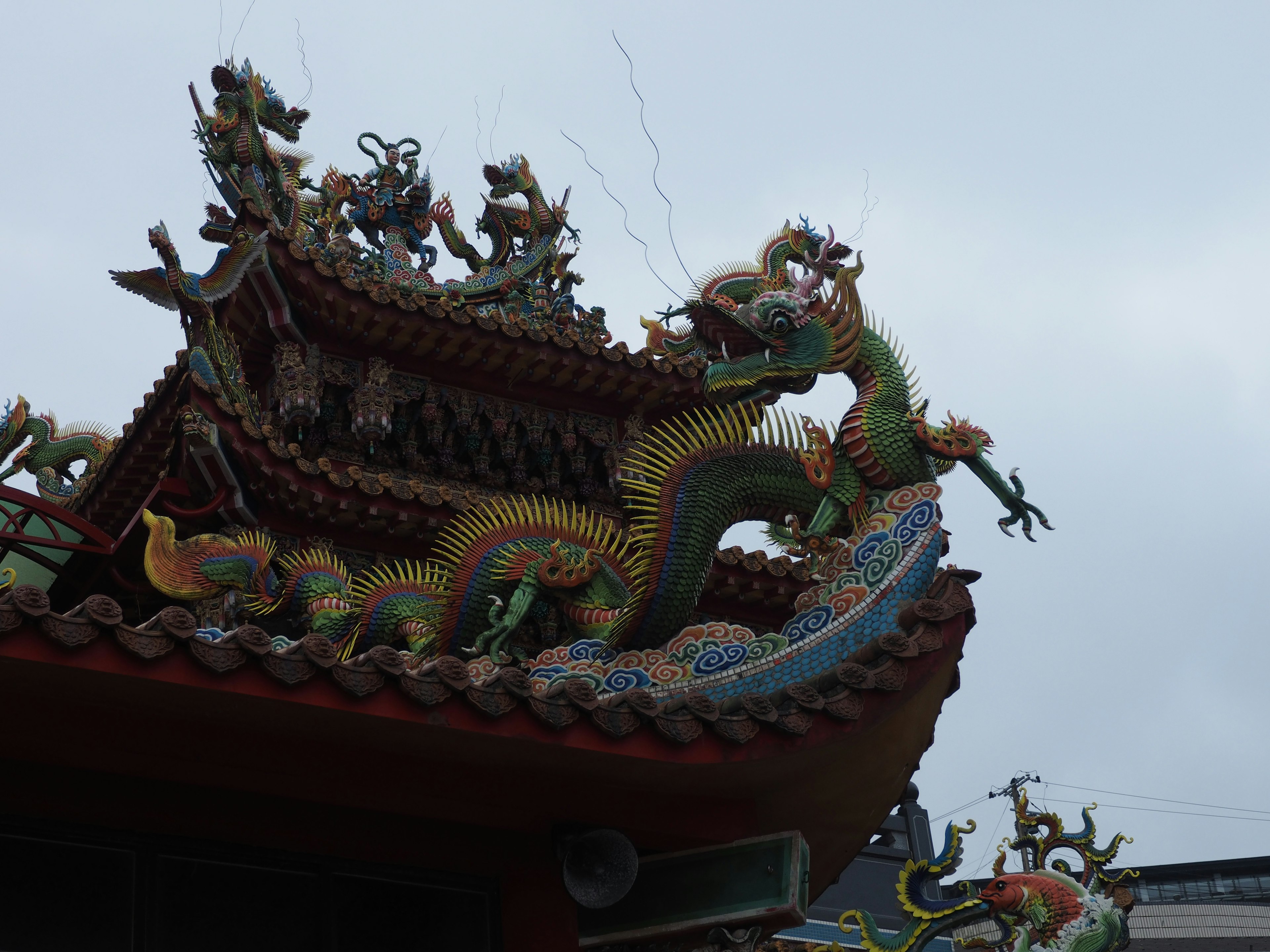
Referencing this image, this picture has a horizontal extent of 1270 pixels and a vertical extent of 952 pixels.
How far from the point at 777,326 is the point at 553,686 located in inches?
Result: 100.0

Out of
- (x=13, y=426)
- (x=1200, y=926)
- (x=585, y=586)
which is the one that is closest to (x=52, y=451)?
(x=13, y=426)

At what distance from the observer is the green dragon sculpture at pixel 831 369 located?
6.42 m

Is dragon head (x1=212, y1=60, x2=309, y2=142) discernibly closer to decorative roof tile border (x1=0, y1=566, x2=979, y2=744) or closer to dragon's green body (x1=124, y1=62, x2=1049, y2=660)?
dragon's green body (x1=124, y1=62, x2=1049, y2=660)

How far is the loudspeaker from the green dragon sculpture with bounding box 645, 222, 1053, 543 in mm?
1711

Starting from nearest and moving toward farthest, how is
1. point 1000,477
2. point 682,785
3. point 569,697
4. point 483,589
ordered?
point 569,697 → point 682,785 → point 1000,477 → point 483,589

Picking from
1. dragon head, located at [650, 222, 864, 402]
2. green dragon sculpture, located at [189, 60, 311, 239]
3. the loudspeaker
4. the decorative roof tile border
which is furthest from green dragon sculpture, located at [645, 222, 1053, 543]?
green dragon sculpture, located at [189, 60, 311, 239]

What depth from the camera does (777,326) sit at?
6934 millimetres

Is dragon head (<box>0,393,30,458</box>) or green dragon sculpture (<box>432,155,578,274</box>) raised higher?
green dragon sculpture (<box>432,155,578,274</box>)

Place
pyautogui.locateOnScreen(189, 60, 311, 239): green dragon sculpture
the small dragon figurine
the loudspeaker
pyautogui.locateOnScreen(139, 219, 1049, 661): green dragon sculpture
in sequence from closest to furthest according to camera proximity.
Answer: the loudspeaker → pyautogui.locateOnScreen(139, 219, 1049, 661): green dragon sculpture → the small dragon figurine → pyautogui.locateOnScreen(189, 60, 311, 239): green dragon sculpture

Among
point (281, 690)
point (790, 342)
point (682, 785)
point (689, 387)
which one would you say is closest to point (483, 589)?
point (790, 342)

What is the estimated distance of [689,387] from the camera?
37.1 feet

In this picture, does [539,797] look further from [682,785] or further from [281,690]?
[281,690]

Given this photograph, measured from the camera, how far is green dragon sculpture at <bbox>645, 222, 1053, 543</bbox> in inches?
253

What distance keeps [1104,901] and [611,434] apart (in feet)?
16.7
